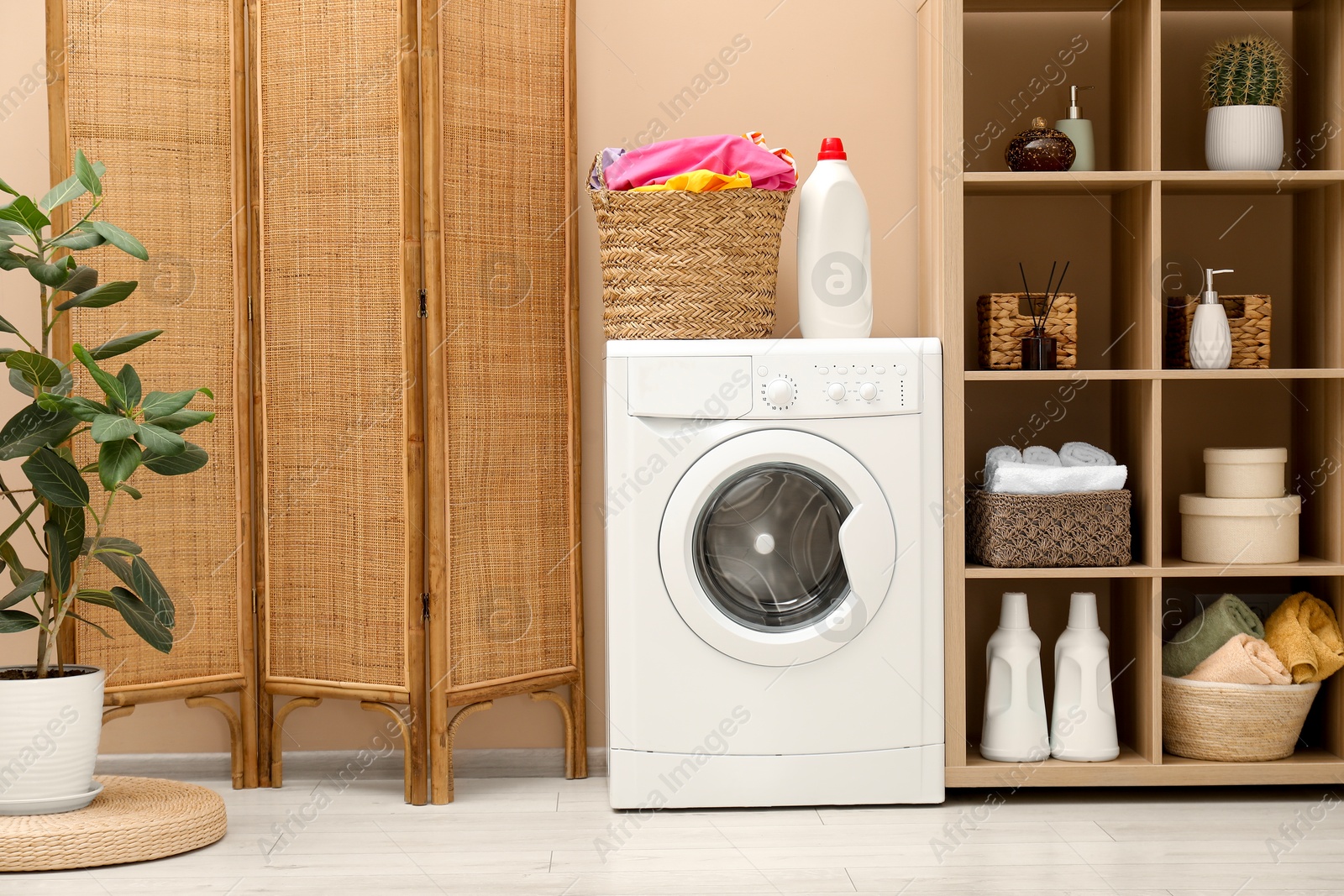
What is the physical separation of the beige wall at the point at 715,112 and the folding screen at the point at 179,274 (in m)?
0.25

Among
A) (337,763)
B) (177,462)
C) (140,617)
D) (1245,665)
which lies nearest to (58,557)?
(140,617)

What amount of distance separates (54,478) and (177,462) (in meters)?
0.21

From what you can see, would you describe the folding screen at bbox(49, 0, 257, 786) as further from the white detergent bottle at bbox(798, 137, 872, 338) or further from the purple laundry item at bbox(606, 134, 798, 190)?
the white detergent bottle at bbox(798, 137, 872, 338)

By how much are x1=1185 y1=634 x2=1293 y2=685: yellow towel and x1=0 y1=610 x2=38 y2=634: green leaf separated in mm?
2195

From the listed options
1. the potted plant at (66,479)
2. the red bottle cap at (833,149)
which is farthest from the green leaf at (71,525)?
the red bottle cap at (833,149)

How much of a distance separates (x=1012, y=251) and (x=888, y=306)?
0.98 ft

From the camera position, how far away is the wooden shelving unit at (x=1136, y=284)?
2197 millimetres

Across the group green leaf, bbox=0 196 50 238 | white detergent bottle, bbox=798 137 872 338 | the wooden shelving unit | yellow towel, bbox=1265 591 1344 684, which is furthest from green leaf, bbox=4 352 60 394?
yellow towel, bbox=1265 591 1344 684

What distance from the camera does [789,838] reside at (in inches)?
79.2

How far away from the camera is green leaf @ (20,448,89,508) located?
1929mm

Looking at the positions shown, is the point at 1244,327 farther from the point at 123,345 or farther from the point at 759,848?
the point at 123,345

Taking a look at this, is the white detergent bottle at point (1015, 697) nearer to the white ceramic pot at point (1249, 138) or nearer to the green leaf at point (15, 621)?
the white ceramic pot at point (1249, 138)

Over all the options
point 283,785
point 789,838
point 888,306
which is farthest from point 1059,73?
point 283,785

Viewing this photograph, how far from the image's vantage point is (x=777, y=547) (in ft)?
7.00
